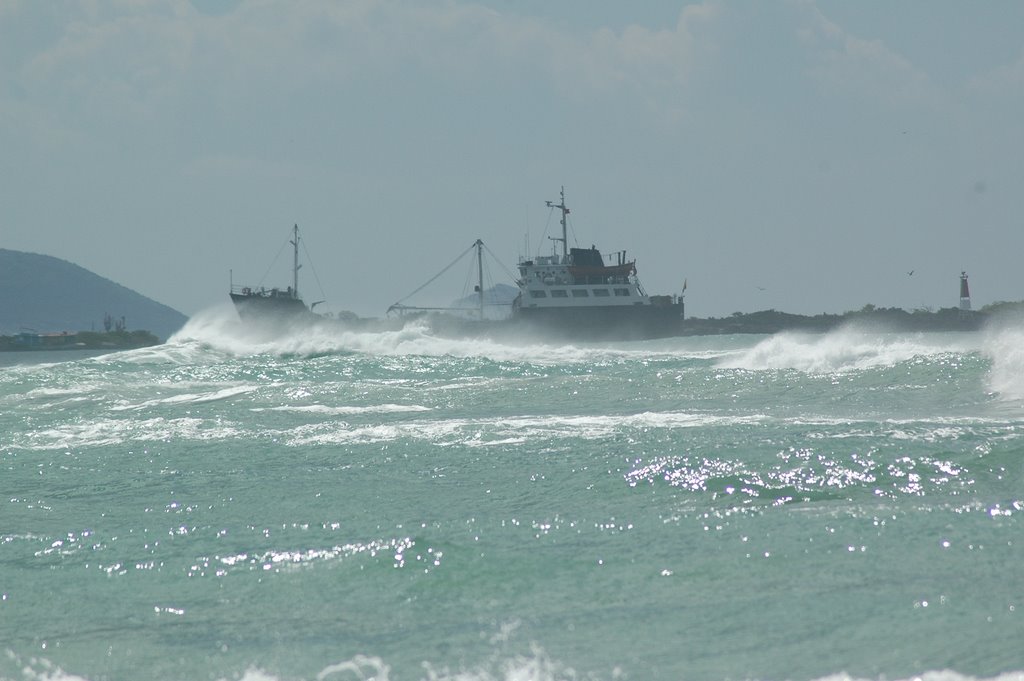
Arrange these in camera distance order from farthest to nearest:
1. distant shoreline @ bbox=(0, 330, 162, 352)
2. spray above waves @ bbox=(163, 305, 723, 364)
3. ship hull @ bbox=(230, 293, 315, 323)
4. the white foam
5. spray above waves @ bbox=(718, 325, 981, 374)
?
distant shoreline @ bbox=(0, 330, 162, 352) < ship hull @ bbox=(230, 293, 315, 323) < spray above waves @ bbox=(163, 305, 723, 364) < spray above waves @ bbox=(718, 325, 981, 374) < the white foam

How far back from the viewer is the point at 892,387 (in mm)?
21000

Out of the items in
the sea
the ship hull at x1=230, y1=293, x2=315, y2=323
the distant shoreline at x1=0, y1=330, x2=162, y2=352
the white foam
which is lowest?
the sea

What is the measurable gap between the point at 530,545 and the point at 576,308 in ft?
216

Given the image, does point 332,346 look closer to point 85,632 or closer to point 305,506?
point 305,506

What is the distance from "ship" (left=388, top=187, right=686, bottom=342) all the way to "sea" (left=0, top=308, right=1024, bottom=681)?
178 feet

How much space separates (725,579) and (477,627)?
1787mm

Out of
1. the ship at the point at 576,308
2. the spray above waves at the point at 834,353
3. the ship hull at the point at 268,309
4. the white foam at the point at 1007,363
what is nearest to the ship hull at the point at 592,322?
the ship at the point at 576,308

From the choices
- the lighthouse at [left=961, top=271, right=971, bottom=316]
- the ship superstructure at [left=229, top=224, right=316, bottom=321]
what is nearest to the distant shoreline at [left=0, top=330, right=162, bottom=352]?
the ship superstructure at [left=229, top=224, right=316, bottom=321]

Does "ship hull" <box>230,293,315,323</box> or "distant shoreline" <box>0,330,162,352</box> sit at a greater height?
"ship hull" <box>230,293,315,323</box>

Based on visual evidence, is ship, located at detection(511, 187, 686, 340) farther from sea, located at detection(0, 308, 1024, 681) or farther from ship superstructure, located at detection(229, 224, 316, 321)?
sea, located at detection(0, 308, 1024, 681)

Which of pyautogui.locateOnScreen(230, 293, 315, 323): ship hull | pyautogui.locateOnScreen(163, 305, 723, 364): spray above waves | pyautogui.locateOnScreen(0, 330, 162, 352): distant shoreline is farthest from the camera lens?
pyautogui.locateOnScreen(0, 330, 162, 352): distant shoreline

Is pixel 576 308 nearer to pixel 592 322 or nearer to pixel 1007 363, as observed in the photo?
pixel 592 322

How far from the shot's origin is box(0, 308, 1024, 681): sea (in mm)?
5949

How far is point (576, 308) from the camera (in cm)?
7394
